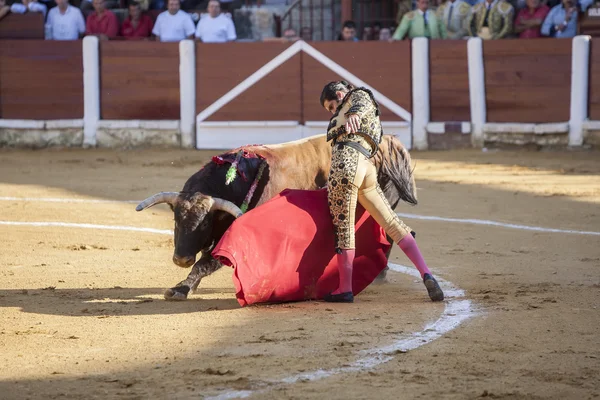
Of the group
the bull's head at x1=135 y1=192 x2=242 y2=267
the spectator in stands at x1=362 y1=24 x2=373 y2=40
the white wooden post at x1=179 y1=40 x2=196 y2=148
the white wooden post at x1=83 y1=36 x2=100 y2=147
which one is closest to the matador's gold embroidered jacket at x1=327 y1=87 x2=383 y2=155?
the bull's head at x1=135 y1=192 x2=242 y2=267

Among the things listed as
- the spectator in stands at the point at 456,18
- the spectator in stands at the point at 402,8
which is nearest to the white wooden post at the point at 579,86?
the spectator in stands at the point at 456,18

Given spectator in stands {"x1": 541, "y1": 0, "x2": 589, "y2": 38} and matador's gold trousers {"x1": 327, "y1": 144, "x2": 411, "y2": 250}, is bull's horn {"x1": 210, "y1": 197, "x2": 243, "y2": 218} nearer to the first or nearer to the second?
matador's gold trousers {"x1": 327, "y1": 144, "x2": 411, "y2": 250}

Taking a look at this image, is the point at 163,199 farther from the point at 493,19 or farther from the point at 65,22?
the point at 65,22

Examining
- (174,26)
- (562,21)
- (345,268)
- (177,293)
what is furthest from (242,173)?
(174,26)

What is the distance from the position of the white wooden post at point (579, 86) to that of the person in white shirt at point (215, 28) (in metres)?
3.72

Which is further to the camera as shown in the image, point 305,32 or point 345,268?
point 305,32

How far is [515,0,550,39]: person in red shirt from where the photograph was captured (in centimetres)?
1101

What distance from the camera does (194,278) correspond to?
4828mm

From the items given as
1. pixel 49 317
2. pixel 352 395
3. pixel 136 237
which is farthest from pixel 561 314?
pixel 136 237

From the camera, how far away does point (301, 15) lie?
43.1ft

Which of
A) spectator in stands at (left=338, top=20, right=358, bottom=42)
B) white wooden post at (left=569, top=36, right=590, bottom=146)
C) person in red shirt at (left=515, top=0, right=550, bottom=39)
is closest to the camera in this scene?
white wooden post at (left=569, top=36, right=590, bottom=146)

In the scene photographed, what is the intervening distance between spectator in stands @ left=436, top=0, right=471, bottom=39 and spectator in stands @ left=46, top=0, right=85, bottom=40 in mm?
4125

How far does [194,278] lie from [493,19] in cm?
715

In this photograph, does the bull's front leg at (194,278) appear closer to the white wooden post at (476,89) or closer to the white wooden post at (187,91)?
the white wooden post at (476,89)
